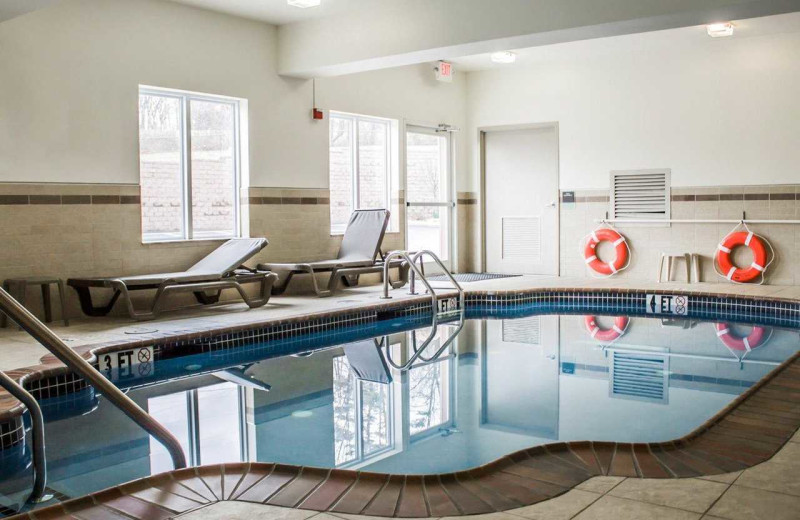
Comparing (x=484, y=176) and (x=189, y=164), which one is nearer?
(x=189, y=164)

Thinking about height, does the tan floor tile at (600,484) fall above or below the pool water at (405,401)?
above

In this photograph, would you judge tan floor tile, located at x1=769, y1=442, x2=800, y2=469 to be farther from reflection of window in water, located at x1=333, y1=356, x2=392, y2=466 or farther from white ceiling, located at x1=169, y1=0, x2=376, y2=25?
white ceiling, located at x1=169, y1=0, x2=376, y2=25

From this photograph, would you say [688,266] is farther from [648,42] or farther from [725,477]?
[725,477]

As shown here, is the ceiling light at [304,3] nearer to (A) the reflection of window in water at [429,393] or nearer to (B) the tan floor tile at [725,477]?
(A) the reflection of window in water at [429,393]

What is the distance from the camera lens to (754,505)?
2377mm

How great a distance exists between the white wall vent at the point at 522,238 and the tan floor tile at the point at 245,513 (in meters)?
8.34

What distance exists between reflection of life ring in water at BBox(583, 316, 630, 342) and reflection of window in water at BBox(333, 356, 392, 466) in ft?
7.57

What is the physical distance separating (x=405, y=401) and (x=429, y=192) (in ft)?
21.0

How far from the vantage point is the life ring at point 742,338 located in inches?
231

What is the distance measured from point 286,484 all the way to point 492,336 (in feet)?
13.1

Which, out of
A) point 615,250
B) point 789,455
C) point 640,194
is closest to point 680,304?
point 615,250

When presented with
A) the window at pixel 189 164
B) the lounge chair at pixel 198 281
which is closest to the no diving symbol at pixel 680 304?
the lounge chair at pixel 198 281

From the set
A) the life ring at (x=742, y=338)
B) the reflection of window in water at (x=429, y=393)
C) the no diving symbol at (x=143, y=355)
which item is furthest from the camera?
the life ring at (x=742, y=338)

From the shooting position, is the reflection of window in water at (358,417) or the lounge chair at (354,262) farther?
the lounge chair at (354,262)
